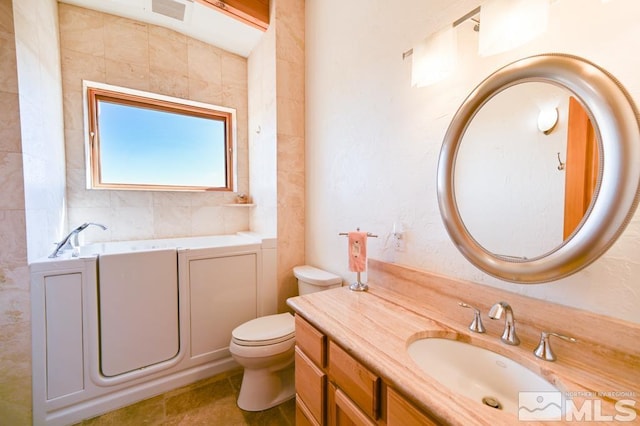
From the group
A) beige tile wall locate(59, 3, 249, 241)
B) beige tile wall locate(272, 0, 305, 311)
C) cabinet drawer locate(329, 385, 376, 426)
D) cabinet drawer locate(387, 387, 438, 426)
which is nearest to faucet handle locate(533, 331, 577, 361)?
cabinet drawer locate(387, 387, 438, 426)

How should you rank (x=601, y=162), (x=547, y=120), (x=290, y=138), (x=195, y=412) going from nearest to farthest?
1. (x=601, y=162)
2. (x=547, y=120)
3. (x=195, y=412)
4. (x=290, y=138)

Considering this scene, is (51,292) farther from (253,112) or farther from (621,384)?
(621,384)

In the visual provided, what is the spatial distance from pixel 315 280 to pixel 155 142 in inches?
74.8

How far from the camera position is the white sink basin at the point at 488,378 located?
63cm

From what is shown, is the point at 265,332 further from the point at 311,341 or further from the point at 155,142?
the point at 155,142

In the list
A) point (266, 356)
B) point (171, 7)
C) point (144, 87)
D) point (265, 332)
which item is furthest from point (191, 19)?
point (266, 356)

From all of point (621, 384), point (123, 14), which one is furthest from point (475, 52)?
point (123, 14)

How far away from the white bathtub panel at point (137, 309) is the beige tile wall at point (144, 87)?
629 mm

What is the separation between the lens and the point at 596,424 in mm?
517

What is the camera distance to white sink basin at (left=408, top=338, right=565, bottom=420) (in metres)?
0.63

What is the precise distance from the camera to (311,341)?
3.41ft

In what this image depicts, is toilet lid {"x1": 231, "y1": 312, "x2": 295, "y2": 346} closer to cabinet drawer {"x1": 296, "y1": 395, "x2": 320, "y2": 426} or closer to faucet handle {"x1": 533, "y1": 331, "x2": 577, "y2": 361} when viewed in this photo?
cabinet drawer {"x1": 296, "y1": 395, "x2": 320, "y2": 426}

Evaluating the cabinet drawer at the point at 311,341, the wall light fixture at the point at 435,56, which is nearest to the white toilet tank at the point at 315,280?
the cabinet drawer at the point at 311,341

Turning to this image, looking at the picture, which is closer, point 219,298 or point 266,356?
point 266,356
